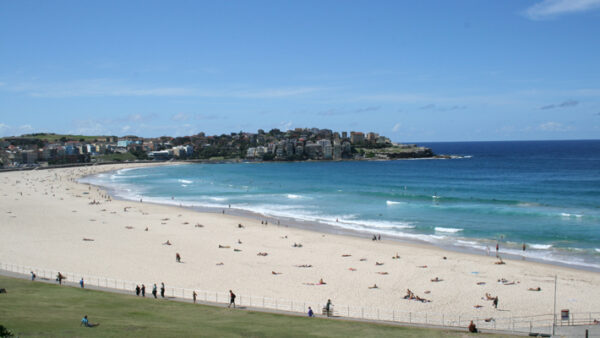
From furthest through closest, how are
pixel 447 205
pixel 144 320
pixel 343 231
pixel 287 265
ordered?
pixel 447 205 < pixel 343 231 < pixel 287 265 < pixel 144 320

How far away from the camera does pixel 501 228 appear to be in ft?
117

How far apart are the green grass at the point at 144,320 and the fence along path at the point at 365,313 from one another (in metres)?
1.79

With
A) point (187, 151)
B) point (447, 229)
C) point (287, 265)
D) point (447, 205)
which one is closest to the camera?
point (287, 265)

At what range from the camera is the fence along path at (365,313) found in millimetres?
Result: 16250

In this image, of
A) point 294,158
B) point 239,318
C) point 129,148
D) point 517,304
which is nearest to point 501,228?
point 517,304

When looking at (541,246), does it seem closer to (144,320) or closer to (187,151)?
(144,320)

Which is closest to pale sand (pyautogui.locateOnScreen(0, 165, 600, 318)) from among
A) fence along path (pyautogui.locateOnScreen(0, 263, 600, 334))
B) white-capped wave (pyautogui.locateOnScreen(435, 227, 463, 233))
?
fence along path (pyautogui.locateOnScreen(0, 263, 600, 334))

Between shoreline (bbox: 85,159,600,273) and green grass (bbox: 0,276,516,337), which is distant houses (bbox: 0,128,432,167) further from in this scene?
green grass (bbox: 0,276,516,337)

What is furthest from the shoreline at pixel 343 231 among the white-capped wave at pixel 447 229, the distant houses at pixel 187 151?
the distant houses at pixel 187 151

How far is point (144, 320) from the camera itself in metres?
15.0

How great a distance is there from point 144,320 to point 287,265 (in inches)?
477

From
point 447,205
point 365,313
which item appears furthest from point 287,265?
point 447,205

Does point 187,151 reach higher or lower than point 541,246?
higher

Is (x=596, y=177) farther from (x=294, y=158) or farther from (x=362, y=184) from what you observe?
(x=294, y=158)
